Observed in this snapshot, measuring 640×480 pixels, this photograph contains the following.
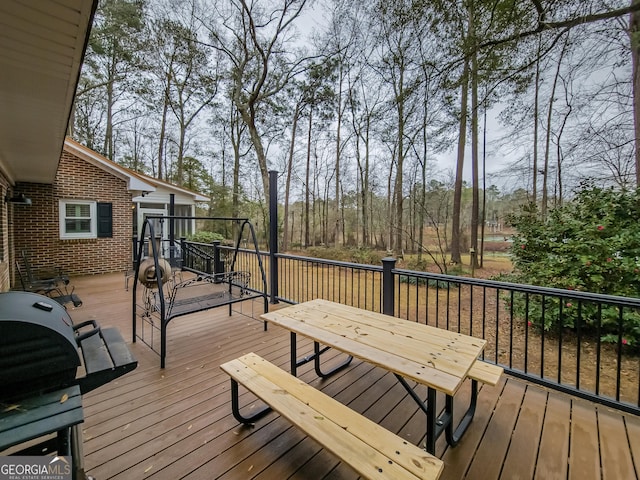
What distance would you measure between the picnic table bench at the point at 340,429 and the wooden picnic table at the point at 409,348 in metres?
0.28

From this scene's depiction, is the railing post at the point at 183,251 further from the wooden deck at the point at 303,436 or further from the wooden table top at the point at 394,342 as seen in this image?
the wooden table top at the point at 394,342

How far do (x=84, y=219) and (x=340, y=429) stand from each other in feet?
27.8

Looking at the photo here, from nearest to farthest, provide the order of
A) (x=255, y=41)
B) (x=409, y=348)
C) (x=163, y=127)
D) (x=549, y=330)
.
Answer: (x=409, y=348) → (x=549, y=330) → (x=255, y=41) → (x=163, y=127)

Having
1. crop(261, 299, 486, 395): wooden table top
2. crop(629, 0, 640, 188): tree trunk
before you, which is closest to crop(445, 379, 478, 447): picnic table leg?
crop(261, 299, 486, 395): wooden table top

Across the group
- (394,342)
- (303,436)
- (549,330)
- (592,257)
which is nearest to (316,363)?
(303,436)

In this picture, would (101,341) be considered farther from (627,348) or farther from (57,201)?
(57,201)

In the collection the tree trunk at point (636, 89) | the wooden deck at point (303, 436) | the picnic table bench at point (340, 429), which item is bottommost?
the wooden deck at point (303, 436)

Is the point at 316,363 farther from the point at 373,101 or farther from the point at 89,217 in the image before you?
the point at 373,101

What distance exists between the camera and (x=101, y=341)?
180 cm

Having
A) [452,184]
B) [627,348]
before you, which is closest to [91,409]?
[627,348]

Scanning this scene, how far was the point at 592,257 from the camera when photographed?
11.4 feet

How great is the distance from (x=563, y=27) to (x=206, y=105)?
1392 cm

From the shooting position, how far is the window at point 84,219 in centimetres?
680

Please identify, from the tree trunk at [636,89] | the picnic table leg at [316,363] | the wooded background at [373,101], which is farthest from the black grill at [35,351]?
the tree trunk at [636,89]
